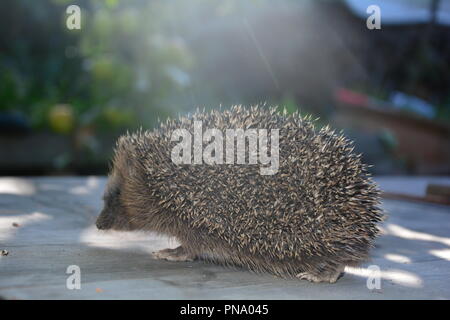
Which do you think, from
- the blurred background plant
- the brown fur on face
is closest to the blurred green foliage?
the blurred background plant

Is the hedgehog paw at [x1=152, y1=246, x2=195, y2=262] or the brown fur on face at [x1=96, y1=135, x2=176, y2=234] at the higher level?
the brown fur on face at [x1=96, y1=135, x2=176, y2=234]

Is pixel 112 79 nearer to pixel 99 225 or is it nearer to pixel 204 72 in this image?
pixel 204 72

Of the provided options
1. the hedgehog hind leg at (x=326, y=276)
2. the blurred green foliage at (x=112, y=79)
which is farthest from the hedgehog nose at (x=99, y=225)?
the blurred green foliage at (x=112, y=79)

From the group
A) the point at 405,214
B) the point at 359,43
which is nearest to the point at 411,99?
the point at 359,43

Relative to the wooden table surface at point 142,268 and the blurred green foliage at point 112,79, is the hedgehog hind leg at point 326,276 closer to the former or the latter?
the wooden table surface at point 142,268

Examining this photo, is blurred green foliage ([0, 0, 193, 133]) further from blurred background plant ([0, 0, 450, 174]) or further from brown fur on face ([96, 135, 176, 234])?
brown fur on face ([96, 135, 176, 234])

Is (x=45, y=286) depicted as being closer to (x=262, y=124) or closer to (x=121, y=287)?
(x=121, y=287)
